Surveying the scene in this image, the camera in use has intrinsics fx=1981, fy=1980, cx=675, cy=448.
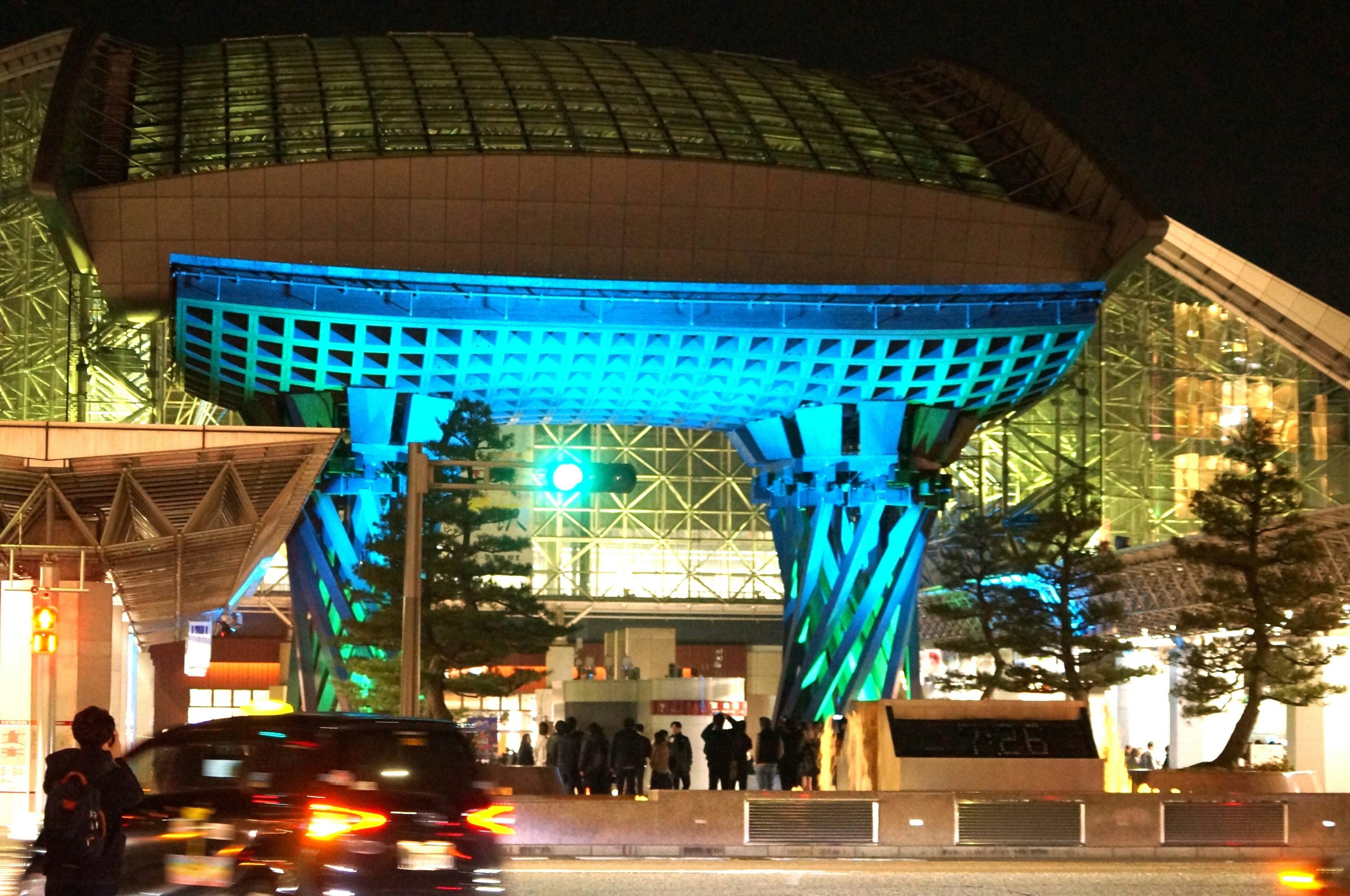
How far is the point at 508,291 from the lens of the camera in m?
45.7

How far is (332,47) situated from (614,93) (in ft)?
27.6

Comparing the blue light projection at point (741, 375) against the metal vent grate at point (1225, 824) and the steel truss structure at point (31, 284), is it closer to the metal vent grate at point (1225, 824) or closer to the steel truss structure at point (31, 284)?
the steel truss structure at point (31, 284)

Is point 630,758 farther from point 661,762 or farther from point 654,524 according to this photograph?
point 654,524

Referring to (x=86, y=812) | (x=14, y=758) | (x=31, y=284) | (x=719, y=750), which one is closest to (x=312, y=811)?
(x=86, y=812)

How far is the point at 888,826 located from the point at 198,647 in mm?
23340

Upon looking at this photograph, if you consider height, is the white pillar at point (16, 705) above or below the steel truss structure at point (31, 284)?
below

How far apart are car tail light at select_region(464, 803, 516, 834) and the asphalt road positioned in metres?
3.35

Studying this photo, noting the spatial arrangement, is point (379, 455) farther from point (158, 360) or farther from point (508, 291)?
point (158, 360)

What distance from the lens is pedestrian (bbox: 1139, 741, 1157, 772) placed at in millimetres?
51188

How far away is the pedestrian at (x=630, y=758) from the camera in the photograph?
32.5 m

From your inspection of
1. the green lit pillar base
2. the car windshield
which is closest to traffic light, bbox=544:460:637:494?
the car windshield

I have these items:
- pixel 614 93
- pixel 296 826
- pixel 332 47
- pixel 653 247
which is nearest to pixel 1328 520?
pixel 653 247

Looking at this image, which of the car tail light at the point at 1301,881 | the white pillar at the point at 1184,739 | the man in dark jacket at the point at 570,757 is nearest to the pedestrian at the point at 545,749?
the man in dark jacket at the point at 570,757

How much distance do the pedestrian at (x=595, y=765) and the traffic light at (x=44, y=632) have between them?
34.5 feet
